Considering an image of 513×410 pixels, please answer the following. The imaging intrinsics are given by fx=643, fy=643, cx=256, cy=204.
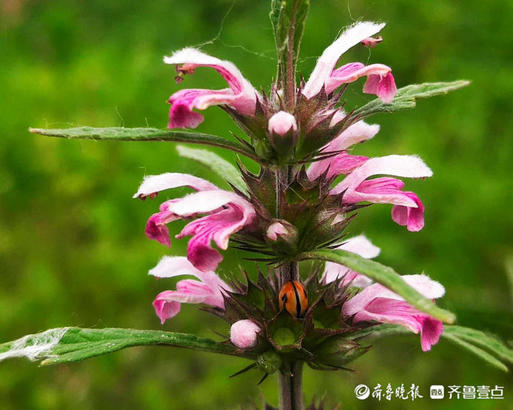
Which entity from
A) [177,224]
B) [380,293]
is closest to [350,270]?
[380,293]

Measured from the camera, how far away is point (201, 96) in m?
0.93

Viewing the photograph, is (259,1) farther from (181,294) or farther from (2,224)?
(181,294)

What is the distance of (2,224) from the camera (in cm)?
299

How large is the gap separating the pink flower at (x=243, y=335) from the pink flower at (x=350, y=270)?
0.21 metres

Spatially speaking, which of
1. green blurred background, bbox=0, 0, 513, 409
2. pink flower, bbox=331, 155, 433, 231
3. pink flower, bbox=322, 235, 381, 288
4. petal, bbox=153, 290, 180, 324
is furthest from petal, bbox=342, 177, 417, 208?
green blurred background, bbox=0, 0, 513, 409

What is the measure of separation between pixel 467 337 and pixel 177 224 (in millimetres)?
1841

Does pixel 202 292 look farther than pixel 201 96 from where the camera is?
Yes

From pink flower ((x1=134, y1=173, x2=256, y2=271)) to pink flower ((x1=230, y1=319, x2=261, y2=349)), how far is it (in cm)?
13

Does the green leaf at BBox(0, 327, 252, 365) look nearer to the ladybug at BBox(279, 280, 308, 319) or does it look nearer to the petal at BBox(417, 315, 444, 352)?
the ladybug at BBox(279, 280, 308, 319)

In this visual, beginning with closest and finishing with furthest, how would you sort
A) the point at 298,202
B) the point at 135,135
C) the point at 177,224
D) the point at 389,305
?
1. the point at 135,135
2. the point at 298,202
3. the point at 389,305
4. the point at 177,224

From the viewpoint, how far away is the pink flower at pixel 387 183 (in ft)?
3.41

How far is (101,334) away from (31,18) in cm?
533

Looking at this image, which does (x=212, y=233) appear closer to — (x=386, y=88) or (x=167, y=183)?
(x=167, y=183)

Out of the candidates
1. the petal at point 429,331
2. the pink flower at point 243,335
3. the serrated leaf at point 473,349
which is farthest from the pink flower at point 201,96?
the serrated leaf at point 473,349
